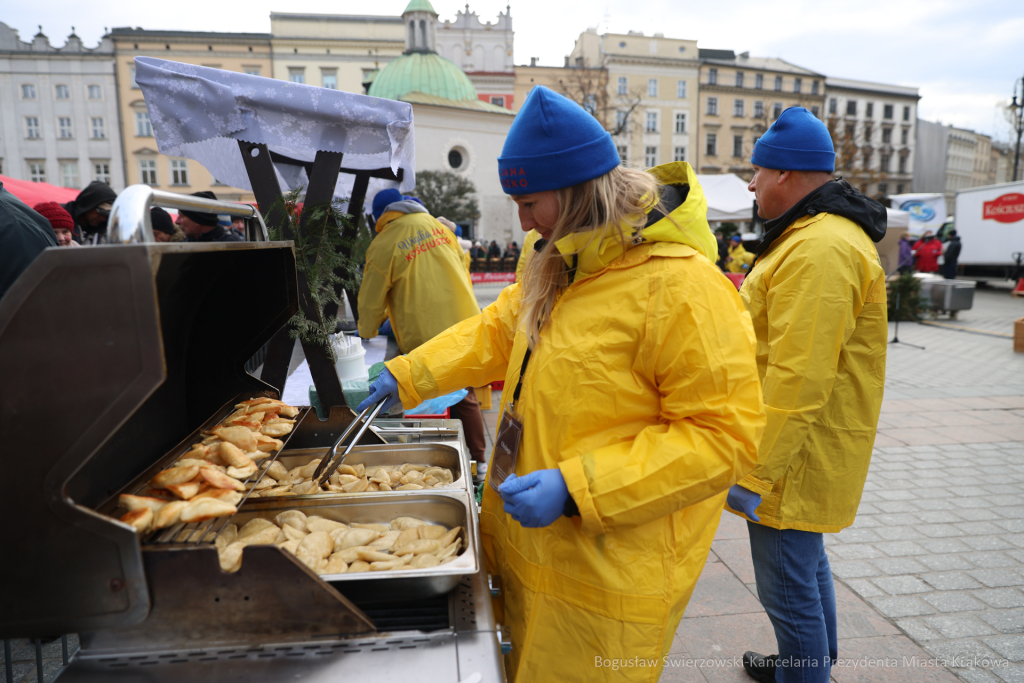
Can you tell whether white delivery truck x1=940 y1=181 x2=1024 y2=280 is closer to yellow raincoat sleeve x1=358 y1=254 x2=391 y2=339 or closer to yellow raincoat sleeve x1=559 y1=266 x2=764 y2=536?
yellow raincoat sleeve x1=358 y1=254 x2=391 y2=339

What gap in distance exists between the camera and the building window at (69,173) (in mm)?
39906

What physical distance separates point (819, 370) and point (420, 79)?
4208cm

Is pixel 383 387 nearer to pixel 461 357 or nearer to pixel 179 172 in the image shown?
pixel 461 357

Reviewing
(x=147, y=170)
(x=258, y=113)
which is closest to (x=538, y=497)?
(x=258, y=113)

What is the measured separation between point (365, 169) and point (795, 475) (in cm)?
560

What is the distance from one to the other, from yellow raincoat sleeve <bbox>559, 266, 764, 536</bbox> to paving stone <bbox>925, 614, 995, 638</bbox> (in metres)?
2.46

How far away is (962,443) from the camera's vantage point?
5.55 metres

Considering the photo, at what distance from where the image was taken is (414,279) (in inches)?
175

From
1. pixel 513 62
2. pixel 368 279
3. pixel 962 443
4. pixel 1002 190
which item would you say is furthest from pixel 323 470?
pixel 513 62

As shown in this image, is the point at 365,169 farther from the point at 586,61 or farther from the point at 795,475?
the point at 586,61

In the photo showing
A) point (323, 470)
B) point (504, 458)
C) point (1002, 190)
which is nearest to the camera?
point (504, 458)

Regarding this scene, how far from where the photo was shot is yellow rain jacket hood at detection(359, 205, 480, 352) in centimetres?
445

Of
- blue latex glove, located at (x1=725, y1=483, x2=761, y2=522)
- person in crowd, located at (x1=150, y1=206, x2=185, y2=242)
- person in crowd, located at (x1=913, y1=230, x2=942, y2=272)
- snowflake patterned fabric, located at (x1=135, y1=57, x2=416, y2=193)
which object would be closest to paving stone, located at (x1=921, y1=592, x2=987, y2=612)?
blue latex glove, located at (x1=725, y1=483, x2=761, y2=522)

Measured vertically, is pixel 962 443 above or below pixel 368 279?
below
